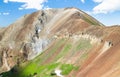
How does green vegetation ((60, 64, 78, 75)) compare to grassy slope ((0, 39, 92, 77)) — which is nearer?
green vegetation ((60, 64, 78, 75))

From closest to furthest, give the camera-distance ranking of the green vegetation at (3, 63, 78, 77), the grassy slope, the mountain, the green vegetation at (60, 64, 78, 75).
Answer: the mountain, the green vegetation at (60, 64, 78, 75), the green vegetation at (3, 63, 78, 77), the grassy slope

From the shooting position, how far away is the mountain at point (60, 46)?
87494 millimetres

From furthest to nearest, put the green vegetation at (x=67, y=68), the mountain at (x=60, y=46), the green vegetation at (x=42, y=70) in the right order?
the green vegetation at (x=42, y=70)
the green vegetation at (x=67, y=68)
the mountain at (x=60, y=46)

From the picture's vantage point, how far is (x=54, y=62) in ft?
370

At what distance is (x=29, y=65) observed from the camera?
138 metres

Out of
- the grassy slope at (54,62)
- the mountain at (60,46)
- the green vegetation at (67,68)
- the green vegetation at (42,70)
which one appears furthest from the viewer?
the grassy slope at (54,62)

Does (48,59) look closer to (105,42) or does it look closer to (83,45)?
(83,45)

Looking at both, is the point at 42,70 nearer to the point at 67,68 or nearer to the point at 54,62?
the point at 54,62

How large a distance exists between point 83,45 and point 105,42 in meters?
14.0

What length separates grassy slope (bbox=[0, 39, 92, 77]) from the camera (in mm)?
101644

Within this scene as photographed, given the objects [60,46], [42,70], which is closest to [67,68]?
[42,70]

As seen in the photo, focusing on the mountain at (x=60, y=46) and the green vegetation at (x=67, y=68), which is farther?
the green vegetation at (x=67, y=68)

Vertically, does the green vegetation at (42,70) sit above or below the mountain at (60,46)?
below

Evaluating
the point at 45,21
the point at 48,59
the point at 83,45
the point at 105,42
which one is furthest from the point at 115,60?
the point at 45,21
